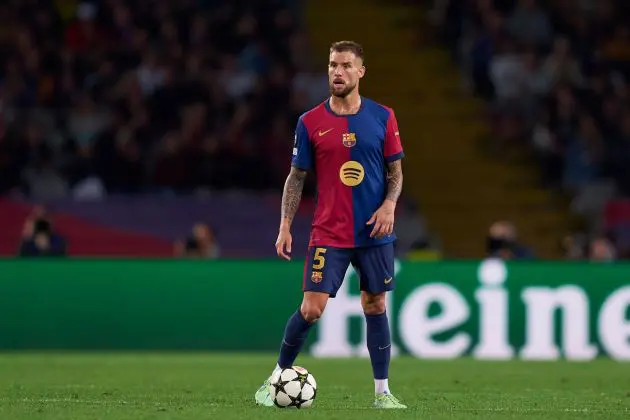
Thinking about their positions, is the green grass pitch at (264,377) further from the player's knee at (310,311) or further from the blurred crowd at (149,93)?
the blurred crowd at (149,93)

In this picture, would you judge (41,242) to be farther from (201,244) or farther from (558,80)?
(558,80)

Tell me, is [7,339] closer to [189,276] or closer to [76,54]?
[189,276]

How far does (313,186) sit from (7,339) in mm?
4826

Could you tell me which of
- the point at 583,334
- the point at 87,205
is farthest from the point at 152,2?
the point at 583,334

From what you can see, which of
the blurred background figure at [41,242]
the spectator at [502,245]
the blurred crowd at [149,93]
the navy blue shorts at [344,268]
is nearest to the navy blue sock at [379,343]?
the navy blue shorts at [344,268]

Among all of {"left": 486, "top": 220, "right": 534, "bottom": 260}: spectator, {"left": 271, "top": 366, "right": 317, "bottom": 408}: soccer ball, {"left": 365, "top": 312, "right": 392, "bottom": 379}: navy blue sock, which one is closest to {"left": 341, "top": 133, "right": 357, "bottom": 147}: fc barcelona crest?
{"left": 365, "top": 312, "right": 392, "bottom": 379}: navy blue sock

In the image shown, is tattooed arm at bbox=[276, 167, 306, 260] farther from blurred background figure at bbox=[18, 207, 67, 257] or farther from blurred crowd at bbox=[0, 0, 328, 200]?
blurred crowd at bbox=[0, 0, 328, 200]

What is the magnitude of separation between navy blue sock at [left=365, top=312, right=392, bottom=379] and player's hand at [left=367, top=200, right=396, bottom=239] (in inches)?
23.1

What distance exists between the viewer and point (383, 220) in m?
9.95

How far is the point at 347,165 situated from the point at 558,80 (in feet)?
41.9

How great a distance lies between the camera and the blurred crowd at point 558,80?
69.9ft

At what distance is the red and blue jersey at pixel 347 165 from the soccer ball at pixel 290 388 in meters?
0.85

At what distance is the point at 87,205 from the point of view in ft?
66.8

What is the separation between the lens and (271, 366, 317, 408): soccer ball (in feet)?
32.9
